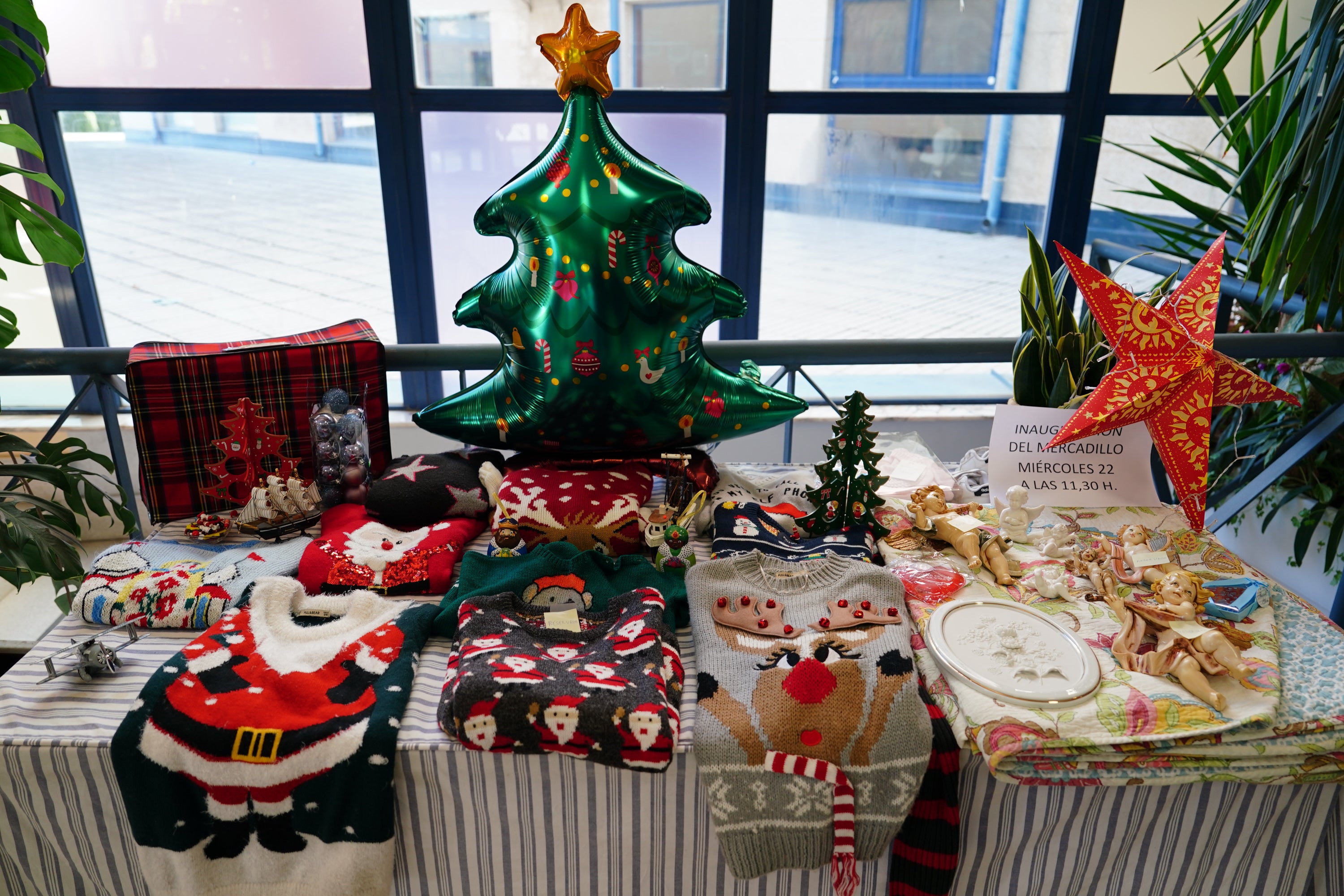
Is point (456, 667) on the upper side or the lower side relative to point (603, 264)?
lower

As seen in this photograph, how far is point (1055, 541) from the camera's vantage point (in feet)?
4.12

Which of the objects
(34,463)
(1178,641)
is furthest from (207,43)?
(1178,641)

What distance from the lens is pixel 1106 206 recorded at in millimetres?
2361

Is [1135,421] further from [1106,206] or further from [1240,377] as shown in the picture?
[1106,206]

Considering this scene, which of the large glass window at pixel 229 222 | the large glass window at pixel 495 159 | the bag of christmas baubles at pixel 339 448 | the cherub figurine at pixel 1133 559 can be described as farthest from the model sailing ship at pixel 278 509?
the large glass window at pixel 229 222

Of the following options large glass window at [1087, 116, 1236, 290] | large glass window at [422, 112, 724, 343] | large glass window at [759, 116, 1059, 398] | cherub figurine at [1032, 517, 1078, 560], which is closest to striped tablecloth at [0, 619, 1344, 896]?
cherub figurine at [1032, 517, 1078, 560]

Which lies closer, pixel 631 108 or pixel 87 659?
pixel 87 659

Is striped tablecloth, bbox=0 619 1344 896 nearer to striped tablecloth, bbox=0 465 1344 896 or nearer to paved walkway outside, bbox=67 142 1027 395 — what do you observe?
striped tablecloth, bbox=0 465 1344 896

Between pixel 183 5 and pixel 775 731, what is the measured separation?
272 centimetres

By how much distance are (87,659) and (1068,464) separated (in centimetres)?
136

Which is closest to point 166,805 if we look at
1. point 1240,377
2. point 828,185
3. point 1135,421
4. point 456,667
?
point 456,667

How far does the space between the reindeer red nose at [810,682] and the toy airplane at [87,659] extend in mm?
790

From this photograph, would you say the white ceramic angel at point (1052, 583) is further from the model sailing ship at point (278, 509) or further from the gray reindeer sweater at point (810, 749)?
the model sailing ship at point (278, 509)

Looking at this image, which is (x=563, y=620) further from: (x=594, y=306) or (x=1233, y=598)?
(x=1233, y=598)
